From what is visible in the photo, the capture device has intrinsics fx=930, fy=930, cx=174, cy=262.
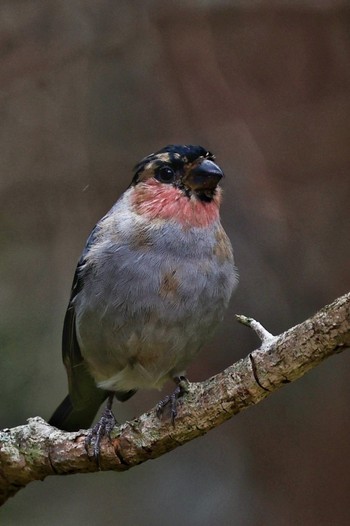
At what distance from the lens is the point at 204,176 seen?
417cm

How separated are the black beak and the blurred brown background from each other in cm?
160

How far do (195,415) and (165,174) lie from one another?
4.27ft

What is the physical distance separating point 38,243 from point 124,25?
1.49 meters

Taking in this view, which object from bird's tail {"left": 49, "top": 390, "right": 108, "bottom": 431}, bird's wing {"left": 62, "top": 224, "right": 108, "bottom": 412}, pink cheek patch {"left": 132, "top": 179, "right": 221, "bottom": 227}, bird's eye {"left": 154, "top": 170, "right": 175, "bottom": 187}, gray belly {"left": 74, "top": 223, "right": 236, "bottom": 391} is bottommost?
bird's tail {"left": 49, "top": 390, "right": 108, "bottom": 431}

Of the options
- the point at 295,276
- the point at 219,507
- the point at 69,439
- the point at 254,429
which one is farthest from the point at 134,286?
the point at 219,507

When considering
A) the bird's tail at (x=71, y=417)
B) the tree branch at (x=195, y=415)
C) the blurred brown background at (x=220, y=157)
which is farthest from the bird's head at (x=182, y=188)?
the blurred brown background at (x=220, y=157)

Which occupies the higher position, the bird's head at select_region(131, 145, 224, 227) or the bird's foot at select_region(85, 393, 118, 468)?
the bird's head at select_region(131, 145, 224, 227)

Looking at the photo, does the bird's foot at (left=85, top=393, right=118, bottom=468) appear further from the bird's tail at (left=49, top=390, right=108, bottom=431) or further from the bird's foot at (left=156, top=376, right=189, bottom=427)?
the bird's tail at (left=49, top=390, right=108, bottom=431)

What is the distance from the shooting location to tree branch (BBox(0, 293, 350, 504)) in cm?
307

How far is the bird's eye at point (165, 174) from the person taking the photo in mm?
4246

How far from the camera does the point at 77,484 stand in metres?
7.00

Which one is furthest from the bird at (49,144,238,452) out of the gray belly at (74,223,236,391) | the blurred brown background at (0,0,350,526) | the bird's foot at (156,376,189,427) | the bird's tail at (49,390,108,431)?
the blurred brown background at (0,0,350,526)

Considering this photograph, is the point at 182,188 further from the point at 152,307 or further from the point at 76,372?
the point at 76,372

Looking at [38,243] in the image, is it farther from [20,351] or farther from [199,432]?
[199,432]
